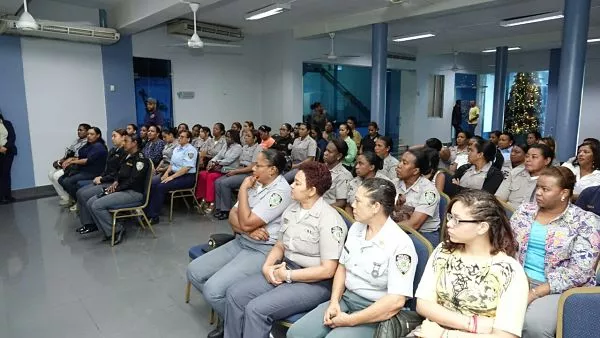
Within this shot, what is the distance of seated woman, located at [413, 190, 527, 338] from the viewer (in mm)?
1507

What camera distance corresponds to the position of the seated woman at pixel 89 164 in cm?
563

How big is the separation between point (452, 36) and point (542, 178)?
9.51 m

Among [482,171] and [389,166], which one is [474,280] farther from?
[389,166]

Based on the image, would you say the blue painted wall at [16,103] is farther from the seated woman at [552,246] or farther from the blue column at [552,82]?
the blue column at [552,82]

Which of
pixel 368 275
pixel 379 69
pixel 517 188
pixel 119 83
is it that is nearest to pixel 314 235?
pixel 368 275

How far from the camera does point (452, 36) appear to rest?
10602 millimetres

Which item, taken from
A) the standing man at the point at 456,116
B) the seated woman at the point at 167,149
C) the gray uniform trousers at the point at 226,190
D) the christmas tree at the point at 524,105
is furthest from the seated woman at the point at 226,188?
the christmas tree at the point at 524,105

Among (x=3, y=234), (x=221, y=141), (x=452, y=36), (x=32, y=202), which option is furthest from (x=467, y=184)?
(x=452, y=36)

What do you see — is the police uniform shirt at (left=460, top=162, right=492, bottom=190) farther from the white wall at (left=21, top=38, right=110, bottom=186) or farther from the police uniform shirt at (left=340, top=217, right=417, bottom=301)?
the white wall at (left=21, top=38, right=110, bottom=186)

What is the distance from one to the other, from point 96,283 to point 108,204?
41.8 inches

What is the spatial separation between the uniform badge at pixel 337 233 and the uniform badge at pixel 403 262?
0.40 meters

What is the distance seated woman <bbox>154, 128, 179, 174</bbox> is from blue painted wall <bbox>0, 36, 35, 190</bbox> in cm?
237

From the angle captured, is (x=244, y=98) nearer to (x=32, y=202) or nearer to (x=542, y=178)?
(x=32, y=202)

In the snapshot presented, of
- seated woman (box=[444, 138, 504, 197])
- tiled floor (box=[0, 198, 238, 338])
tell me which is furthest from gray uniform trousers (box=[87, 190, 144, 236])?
seated woman (box=[444, 138, 504, 197])
